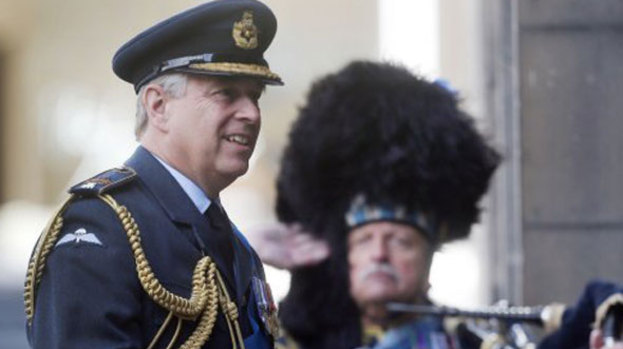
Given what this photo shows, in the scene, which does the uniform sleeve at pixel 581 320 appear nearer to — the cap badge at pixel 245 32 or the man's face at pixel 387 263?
the man's face at pixel 387 263

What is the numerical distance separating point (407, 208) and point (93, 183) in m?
3.82

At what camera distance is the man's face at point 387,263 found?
27.8 feet

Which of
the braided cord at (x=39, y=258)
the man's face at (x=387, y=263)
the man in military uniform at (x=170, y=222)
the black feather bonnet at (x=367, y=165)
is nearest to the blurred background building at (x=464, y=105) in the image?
the black feather bonnet at (x=367, y=165)

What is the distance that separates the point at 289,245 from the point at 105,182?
153 inches

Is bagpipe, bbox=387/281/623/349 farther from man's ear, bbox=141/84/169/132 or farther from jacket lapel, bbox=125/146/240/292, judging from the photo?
man's ear, bbox=141/84/169/132

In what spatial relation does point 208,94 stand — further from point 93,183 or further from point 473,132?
point 473,132

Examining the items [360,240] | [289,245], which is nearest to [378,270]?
[360,240]

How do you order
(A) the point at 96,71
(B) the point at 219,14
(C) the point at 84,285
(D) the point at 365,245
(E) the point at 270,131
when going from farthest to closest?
(A) the point at 96,71, (E) the point at 270,131, (D) the point at 365,245, (B) the point at 219,14, (C) the point at 84,285

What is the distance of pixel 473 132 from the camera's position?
9031mm

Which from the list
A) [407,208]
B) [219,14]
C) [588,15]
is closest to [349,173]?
[407,208]

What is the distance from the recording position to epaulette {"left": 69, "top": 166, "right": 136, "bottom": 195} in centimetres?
497

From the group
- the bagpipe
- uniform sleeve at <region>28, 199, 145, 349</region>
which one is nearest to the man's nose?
uniform sleeve at <region>28, 199, 145, 349</region>

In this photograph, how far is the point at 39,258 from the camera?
4.88 meters

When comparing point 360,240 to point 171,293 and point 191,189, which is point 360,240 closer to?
point 191,189
